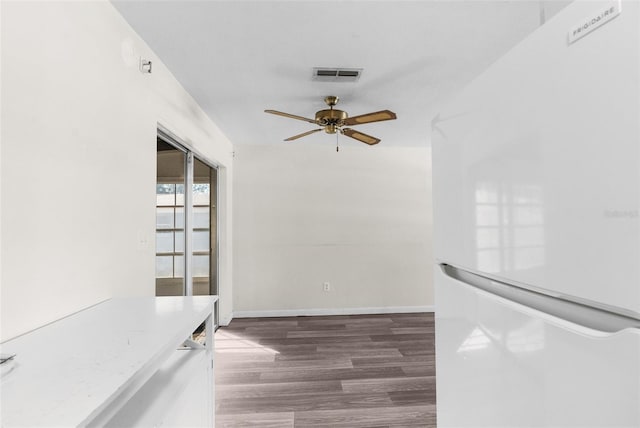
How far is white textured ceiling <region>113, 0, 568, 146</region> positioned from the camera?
164 cm

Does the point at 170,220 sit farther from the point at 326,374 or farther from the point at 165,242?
the point at 326,374

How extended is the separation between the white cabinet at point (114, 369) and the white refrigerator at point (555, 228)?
0.80 meters

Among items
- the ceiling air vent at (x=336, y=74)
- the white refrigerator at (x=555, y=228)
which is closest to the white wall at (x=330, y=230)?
the ceiling air vent at (x=336, y=74)

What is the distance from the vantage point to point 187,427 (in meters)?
1.15

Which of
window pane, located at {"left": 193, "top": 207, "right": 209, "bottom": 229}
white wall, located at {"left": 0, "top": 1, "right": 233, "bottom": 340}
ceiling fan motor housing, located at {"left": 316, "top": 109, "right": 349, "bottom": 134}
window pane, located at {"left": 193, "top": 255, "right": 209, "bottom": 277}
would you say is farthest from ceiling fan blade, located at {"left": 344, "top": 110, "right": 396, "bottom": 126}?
window pane, located at {"left": 193, "top": 255, "right": 209, "bottom": 277}

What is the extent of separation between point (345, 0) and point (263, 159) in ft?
9.97

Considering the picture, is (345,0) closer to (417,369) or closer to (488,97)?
(488,97)

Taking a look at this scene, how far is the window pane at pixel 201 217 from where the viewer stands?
350 centimetres

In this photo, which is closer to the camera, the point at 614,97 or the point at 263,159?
the point at 614,97

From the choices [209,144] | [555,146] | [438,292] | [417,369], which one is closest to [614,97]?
[555,146]

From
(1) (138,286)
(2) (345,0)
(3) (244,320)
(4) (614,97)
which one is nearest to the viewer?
(4) (614,97)

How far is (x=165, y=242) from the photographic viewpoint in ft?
8.93

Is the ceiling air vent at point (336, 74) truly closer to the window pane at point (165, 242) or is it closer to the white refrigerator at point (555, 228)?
the white refrigerator at point (555, 228)

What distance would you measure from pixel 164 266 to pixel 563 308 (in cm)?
271
